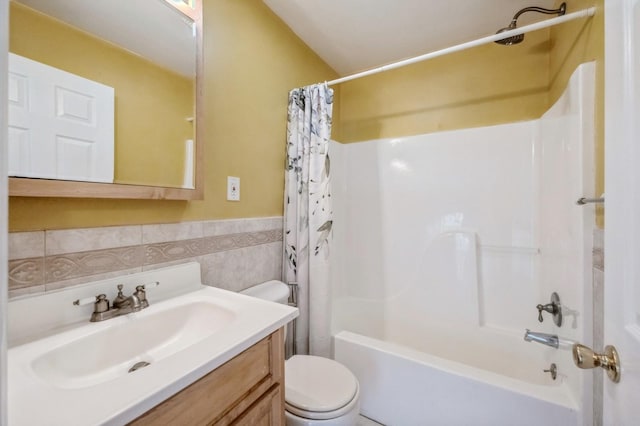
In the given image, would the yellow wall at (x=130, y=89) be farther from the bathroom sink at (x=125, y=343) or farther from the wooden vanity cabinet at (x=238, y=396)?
the wooden vanity cabinet at (x=238, y=396)

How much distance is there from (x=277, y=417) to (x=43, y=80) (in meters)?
1.24

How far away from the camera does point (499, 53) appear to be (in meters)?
1.79

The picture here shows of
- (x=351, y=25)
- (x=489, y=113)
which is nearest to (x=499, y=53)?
(x=489, y=113)

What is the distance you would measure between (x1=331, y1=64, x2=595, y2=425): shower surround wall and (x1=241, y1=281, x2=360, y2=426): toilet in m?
0.30

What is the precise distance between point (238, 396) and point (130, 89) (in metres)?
1.09

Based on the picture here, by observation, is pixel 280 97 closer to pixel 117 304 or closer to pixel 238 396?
pixel 117 304

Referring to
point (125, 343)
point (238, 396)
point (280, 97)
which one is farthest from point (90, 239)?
point (280, 97)

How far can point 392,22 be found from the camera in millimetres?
1637

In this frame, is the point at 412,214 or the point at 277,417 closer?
the point at 277,417

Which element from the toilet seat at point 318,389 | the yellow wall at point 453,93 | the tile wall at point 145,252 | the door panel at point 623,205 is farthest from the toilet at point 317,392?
the yellow wall at point 453,93

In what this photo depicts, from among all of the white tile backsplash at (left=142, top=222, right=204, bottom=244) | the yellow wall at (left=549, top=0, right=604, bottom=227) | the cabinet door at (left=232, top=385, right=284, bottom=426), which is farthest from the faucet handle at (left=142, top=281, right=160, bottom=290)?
the yellow wall at (left=549, top=0, right=604, bottom=227)

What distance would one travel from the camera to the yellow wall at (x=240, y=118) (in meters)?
1.06

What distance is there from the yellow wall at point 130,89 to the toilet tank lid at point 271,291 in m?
0.65

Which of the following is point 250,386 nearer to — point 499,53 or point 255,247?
point 255,247
